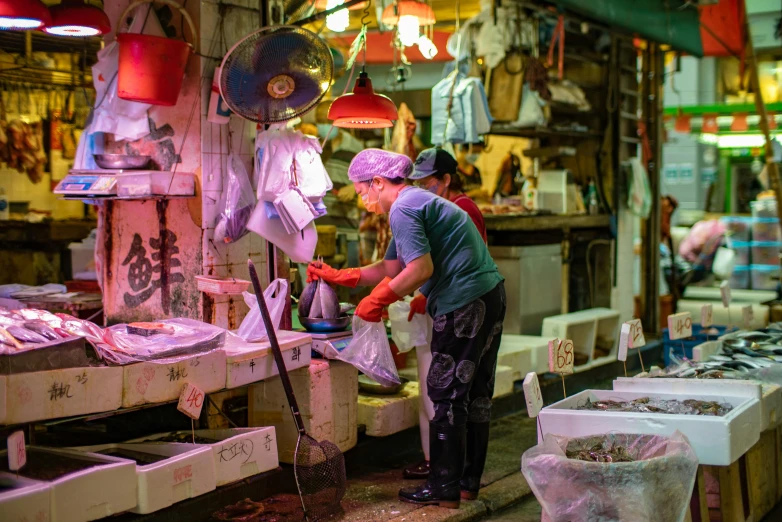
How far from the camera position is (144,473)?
188 inches

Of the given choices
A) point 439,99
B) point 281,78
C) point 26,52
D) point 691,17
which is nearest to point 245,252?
point 281,78

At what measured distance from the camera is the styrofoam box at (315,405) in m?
6.14

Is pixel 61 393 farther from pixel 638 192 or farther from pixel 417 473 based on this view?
pixel 638 192

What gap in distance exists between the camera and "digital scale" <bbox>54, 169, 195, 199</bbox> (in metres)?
5.95

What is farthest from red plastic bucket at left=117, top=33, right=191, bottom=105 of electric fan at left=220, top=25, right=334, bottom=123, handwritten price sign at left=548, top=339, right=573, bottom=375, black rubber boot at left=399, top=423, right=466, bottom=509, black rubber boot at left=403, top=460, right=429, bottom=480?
black rubber boot at left=403, top=460, right=429, bottom=480

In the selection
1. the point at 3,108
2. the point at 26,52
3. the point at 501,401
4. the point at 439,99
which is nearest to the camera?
the point at 501,401

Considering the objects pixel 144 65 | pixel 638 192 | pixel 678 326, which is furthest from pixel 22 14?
pixel 638 192

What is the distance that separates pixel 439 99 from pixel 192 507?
545cm

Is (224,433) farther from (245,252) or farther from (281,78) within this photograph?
(281,78)

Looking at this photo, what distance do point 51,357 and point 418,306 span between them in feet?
8.75

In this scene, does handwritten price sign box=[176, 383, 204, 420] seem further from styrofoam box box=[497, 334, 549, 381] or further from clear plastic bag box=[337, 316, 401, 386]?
styrofoam box box=[497, 334, 549, 381]

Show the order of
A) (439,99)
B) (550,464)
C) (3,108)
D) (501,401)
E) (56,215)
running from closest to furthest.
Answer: (550,464)
(501,401)
(439,99)
(3,108)
(56,215)

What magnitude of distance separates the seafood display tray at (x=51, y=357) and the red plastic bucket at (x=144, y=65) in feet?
6.08

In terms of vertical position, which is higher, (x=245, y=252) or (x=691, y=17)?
(x=691, y=17)
